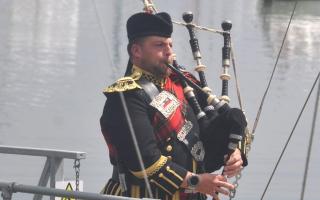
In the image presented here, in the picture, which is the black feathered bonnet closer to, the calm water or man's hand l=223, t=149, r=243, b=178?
the calm water

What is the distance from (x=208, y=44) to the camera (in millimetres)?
27188

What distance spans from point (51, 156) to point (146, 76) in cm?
100

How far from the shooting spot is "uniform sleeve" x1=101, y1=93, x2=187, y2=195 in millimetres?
3777

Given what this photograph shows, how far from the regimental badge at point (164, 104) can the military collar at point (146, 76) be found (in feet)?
0.18

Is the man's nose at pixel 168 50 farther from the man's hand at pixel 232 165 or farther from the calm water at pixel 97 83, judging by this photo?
the man's hand at pixel 232 165

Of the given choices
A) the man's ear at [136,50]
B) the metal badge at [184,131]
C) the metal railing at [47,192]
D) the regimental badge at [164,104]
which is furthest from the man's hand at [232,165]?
the metal railing at [47,192]

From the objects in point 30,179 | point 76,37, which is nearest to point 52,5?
point 76,37

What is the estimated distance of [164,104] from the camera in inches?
154

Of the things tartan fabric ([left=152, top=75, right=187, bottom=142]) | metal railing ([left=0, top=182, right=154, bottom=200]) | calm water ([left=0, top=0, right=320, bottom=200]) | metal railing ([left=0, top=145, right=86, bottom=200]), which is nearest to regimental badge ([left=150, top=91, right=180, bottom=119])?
tartan fabric ([left=152, top=75, right=187, bottom=142])

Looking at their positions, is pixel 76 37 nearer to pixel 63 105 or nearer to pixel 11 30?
pixel 11 30

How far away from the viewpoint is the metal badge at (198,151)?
398 centimetres

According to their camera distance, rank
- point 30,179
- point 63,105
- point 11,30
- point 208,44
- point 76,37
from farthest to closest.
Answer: point 11,30 → point 76,37 → point 208,44 → point 63,105 → point 30,179

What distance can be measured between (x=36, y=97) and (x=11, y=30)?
1508 centimetres

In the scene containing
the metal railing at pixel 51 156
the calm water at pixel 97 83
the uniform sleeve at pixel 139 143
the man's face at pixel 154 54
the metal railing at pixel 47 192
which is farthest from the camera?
the calm water at pixel 97 83
